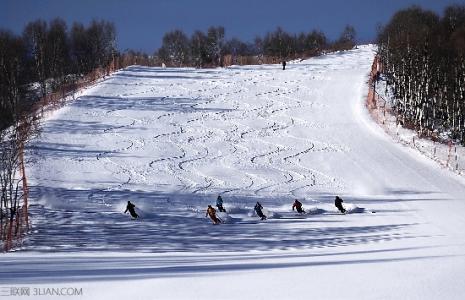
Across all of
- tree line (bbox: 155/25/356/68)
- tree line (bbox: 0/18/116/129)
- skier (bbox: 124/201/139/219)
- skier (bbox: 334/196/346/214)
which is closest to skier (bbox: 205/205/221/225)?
skier (bbox: 124/201/139/219)

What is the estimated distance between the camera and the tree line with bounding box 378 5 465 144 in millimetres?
37938

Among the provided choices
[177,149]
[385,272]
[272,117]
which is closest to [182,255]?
[385,272]

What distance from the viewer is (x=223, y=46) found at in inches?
3760

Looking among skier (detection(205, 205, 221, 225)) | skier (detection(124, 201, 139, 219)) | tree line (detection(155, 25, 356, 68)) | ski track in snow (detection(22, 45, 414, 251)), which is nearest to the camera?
skier (detection(205, 205, 221, 225))

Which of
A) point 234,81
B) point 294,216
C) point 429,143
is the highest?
point 234,81

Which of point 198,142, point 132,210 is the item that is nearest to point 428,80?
point 198,142

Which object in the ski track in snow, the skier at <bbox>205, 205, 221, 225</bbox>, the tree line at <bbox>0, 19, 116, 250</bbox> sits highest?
the tree line at <bbox>0, 19, 116, 250</bbox>

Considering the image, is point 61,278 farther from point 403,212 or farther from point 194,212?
point 403,212

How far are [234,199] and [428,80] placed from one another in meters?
20.6

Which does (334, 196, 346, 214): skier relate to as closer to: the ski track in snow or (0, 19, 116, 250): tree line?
the ski track in snow

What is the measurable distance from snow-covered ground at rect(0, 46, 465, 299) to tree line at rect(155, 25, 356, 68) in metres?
42.8

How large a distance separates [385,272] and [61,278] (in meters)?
6.95

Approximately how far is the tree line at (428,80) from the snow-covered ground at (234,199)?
3.20m

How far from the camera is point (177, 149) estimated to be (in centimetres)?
3303
